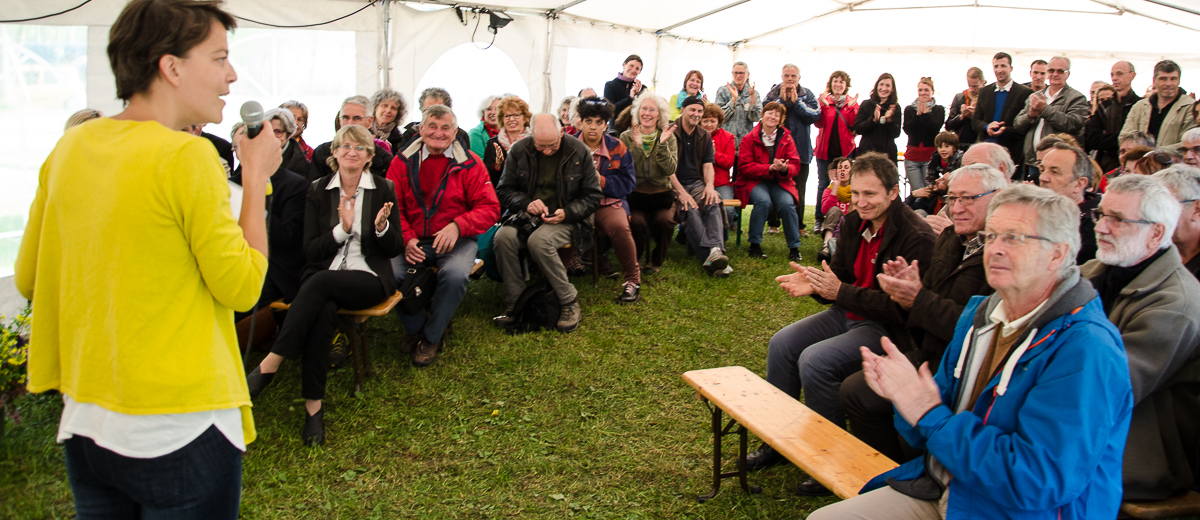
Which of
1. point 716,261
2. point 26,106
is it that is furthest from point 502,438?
point 26,106

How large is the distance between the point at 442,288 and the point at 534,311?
0.75 m

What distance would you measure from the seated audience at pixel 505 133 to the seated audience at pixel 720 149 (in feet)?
6.24

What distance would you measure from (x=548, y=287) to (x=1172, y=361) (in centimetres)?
356

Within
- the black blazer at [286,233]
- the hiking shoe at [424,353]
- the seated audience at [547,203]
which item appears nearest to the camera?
the black blazer at [286,233]

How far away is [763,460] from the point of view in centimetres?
310

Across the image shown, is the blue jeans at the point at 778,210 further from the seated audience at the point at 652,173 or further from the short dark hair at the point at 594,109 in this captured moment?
the short dark hair at the point at 594,109

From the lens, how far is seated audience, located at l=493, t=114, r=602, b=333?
4945 mm

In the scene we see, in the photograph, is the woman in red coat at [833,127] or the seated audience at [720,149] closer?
the seated audience at [720,149]

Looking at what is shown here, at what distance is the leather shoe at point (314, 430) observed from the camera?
10.8ft

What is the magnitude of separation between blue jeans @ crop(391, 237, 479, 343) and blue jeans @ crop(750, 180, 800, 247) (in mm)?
3336

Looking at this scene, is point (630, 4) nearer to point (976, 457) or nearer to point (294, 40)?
point (294, 40)

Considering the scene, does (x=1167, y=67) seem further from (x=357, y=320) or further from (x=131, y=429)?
(x=131, y=429)

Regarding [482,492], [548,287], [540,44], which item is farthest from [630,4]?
[482,492]

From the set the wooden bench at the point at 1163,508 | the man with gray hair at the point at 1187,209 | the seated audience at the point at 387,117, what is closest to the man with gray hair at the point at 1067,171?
the man with gray hair at the point at 1187,209
